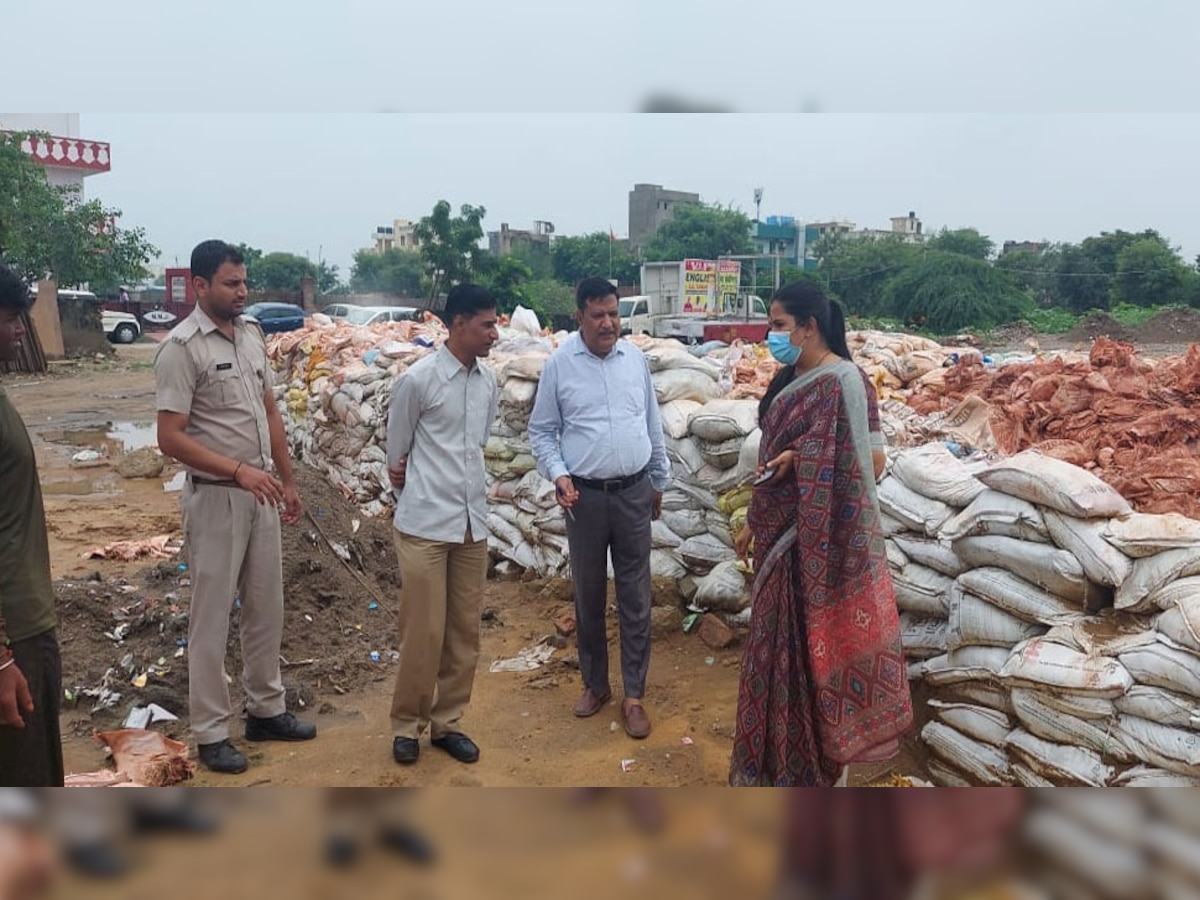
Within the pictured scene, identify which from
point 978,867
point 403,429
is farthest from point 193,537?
point 978,867

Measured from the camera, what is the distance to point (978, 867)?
0.75 metres

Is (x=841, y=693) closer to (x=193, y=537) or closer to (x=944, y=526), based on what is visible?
(x=944, y=526)

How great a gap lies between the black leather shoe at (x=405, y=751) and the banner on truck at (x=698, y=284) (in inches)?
338

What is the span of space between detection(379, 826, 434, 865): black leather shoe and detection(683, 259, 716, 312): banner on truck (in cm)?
1044

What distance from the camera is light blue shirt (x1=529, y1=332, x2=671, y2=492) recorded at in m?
3.22

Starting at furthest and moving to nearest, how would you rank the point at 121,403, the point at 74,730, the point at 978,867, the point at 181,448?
1. the point at 121,403
2. the point at 74,730
3. the point at 181,448
4. the point at 978,867

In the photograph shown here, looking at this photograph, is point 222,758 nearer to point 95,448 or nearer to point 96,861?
point 96,861

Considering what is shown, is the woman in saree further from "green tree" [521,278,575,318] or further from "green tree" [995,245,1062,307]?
"green tree" [995,245,1062,307]

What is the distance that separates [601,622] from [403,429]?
110cm

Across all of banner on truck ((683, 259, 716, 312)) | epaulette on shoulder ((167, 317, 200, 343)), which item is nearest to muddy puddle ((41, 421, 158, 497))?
epaulette on shoulder ((167, 317, 200, 343))

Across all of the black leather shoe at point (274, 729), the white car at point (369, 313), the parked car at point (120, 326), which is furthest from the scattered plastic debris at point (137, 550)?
the parked car at point (120, 326)

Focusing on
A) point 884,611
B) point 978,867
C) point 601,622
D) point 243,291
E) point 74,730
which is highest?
point 243,291

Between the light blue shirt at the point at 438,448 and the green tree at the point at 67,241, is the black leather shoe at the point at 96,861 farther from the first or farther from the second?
the green tree at the point at 67,241

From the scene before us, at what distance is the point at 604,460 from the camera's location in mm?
3205
